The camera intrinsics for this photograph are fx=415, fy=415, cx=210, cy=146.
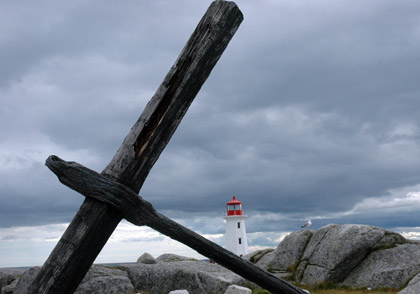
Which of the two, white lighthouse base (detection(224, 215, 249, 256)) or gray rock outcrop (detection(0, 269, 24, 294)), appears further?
white lighthouse base (detection(224, 215, 249, 256))

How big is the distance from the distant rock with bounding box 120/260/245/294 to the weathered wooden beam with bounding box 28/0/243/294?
11.1 metres

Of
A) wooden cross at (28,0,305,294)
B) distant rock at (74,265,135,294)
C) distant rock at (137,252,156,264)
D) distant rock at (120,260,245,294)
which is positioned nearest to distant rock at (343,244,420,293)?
distant rock at (120,260,245,294)

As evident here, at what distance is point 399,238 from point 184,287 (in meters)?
10.1

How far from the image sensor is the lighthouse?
38688 millimetres

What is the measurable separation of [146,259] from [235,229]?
20889mm

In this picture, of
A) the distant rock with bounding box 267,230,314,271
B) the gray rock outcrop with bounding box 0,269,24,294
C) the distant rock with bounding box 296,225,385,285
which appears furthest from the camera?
the distant rock with bounding box 267,230,314,271

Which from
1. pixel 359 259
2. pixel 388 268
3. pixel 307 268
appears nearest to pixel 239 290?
pixel 307 268

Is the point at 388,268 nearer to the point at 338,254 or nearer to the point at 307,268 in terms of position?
the point at 338,254

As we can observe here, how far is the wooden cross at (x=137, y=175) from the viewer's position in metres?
4.72

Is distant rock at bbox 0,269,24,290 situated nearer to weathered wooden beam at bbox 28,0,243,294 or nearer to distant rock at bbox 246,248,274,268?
weathered wooden beam at bbox 28,0,243,294

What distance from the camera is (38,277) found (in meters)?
4.71

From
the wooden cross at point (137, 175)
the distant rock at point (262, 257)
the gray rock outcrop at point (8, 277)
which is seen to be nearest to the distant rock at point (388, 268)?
the distant rock at point (262, 257)

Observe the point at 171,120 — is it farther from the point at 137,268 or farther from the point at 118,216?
the point at 137,268

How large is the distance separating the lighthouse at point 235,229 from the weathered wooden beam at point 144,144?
114 ft
